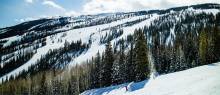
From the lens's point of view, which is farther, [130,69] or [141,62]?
[130,69]

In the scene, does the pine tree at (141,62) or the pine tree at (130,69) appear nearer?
the pine tree at (141,62)

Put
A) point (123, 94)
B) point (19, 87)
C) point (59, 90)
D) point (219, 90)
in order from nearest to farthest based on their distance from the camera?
point (219, 90)
point (123, 94)
point (59, 90)
point (19, 87)

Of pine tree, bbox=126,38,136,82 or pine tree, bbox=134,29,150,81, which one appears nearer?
pine tree, bbox=134,29,150,81

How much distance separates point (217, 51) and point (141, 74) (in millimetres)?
26859

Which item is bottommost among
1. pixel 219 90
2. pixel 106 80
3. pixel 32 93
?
pixel 32 93

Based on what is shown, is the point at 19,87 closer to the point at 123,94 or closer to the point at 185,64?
the point at 185,64

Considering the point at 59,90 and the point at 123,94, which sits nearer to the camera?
the point at 123,94

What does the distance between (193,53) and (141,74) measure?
140 ft

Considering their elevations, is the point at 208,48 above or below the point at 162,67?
above

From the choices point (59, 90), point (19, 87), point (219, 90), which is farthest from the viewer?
point (19, 87)

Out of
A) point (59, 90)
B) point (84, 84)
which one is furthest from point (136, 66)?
point (59, 90)

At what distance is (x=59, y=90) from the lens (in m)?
119

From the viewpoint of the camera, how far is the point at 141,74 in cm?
6538

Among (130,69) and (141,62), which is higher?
(141,62)
